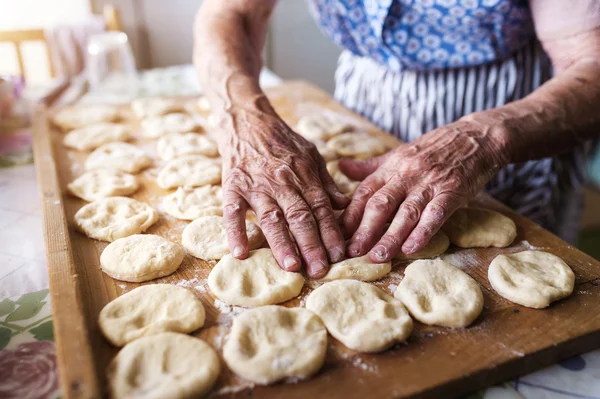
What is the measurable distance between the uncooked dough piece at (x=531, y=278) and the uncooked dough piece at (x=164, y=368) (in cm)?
74

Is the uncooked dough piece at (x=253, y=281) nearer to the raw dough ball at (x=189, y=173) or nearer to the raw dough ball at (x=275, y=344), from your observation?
the raw dough ball at (x=275, y=344)

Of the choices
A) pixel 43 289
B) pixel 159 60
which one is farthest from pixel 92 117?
pixel 159 60

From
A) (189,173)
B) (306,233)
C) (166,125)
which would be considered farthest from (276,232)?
(166,125)

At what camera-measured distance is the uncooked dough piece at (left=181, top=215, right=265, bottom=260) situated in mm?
1417

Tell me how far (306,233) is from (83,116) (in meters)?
1.58

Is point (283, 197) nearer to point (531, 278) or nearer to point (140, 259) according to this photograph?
point (140, 259)

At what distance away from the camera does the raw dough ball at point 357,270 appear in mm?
1311

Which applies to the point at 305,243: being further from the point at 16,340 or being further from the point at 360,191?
the point at 16,340

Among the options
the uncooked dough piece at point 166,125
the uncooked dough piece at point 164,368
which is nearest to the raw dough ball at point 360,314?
the uncooked dough piece at point 164,368

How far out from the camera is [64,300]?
115 cm

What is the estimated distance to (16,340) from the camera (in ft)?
4.01

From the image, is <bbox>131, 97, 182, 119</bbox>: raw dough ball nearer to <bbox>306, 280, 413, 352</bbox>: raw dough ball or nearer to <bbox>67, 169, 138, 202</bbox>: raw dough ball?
<bbox>67, 169, 138, 202</bbox>: raw dough ball

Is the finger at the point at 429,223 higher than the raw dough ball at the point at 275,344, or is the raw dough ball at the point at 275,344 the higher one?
the finger at the point at 429,223

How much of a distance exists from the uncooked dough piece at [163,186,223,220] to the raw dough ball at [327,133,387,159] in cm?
57
